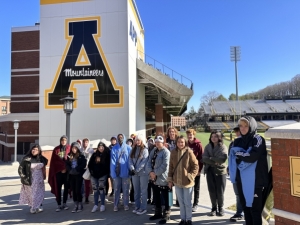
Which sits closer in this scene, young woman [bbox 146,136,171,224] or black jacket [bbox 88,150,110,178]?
young woman [bbox 146,136,171,224]

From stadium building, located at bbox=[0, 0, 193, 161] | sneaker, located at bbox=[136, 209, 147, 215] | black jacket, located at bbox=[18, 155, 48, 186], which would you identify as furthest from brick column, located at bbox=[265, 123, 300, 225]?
stadium building, located at bbox=[0, 0, 193, 161]

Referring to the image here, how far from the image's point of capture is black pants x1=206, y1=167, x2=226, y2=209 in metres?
4.75

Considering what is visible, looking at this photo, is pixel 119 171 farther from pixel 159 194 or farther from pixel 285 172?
pixel 285 172

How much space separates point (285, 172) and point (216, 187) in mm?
2244

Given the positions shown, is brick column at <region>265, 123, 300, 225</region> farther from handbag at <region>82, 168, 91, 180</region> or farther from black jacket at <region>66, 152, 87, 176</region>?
black jacket at <region>66, 152, 87, 176</region>

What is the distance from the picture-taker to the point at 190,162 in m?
4.31

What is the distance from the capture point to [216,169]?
4766 millimetres

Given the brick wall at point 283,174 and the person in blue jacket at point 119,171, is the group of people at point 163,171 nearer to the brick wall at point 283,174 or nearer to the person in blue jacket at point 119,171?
the person in blue jacket at point 119,171

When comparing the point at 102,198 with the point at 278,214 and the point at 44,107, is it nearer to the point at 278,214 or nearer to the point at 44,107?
the point at 278,214

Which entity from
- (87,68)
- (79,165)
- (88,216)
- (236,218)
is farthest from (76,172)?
(87,68)

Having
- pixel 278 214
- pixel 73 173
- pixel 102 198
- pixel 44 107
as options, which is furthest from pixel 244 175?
pixel 44 107

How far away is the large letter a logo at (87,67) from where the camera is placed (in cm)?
1236

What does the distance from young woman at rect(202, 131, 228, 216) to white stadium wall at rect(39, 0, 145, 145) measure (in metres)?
7.73

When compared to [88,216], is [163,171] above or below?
above
